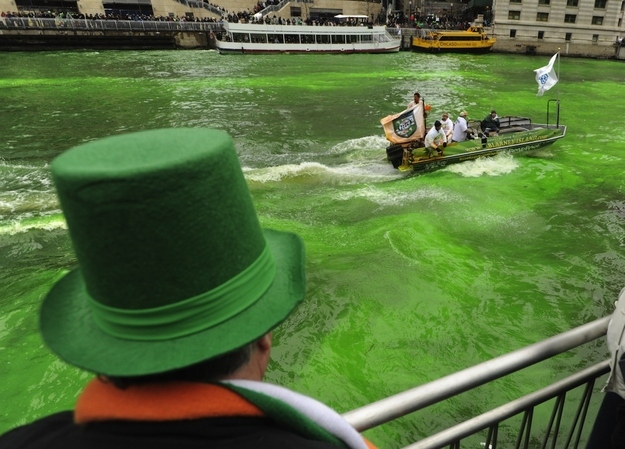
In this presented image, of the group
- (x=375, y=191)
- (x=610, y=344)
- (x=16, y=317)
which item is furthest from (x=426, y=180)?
(x=610, y=344)

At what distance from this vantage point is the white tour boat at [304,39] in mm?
43469

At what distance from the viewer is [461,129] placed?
14.9 meters

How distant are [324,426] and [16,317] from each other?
7760 mm

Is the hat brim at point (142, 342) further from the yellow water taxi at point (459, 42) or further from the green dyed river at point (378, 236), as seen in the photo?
the yellow water taxi at point (459, 42)

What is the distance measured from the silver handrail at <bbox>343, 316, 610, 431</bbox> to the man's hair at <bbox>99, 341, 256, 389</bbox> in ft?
2.16

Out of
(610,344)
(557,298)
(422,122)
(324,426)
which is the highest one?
(324,426)

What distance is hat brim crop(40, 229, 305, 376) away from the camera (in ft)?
3.42

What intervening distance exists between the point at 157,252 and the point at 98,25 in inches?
2057

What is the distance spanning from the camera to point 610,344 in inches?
77.0

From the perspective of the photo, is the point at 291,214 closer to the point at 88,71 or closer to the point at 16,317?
the point at 16,317

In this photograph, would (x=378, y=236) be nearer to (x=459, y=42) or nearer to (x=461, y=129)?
(x=461, y=129)

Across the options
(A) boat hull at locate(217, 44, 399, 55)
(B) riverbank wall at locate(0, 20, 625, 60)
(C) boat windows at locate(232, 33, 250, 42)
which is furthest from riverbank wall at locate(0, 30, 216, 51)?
(A) boat hull at locate(217, 44, 399, 55)

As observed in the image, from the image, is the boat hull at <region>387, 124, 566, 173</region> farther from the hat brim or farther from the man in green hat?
the man in green hat

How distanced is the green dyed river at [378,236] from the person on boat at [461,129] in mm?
1249
